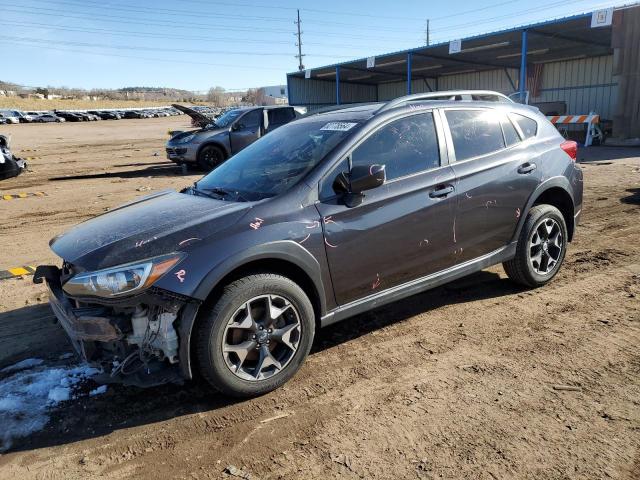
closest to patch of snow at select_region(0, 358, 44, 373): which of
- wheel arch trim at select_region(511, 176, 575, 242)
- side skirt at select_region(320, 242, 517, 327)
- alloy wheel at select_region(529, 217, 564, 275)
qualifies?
side skirt at select_region(320, 242, 517, 327)

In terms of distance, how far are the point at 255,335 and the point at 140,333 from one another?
680 millimetres

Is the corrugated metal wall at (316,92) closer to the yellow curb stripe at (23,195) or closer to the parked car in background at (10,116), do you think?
the yellow curb stripe at (23,195)

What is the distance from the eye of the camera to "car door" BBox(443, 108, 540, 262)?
4.03 meters

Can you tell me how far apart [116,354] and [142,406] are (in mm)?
460

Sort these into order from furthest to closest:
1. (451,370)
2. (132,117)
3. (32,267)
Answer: (132,117) < (32,267) < (451,370)

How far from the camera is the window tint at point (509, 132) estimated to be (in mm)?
4457

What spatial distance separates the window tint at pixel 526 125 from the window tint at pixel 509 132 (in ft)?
0.38

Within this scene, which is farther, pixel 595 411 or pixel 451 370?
pixel 451 370

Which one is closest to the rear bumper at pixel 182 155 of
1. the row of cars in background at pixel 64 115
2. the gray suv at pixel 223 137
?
the gray suv at pixel 223 137

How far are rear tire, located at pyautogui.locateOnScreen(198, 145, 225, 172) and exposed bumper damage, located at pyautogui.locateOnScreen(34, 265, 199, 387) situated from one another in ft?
37.3

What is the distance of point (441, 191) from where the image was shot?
384 centimetres

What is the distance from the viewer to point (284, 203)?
323 cm

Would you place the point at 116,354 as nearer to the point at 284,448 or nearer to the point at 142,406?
the point at 142,406

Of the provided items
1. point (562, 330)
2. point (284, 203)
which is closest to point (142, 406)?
point (284, 203)
